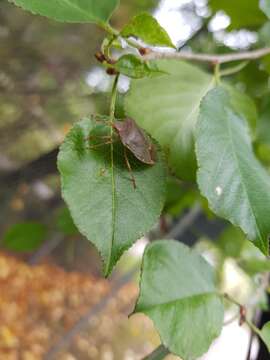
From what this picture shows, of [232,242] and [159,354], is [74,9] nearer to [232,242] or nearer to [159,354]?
[159,354]

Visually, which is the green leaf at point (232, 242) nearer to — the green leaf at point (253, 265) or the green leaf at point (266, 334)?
the green leaf at point (253, 265)

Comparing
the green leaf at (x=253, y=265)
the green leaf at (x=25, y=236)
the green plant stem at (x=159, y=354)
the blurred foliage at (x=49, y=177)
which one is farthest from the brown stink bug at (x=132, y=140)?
the blurred foliage at (x=49, y=177)

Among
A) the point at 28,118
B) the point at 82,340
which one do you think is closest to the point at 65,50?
the point at 28,118

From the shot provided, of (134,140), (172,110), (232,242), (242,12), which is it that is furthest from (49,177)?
(134,140)

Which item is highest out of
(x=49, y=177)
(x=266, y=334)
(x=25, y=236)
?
(x=266, y=334)

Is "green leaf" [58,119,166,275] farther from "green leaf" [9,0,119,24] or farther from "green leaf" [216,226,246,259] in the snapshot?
"green leaf" [216,226,246,259]

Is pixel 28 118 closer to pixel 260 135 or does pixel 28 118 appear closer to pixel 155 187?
pixel 260 135

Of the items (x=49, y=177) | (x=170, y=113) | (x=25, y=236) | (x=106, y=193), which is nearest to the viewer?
(x=106, y=193)
